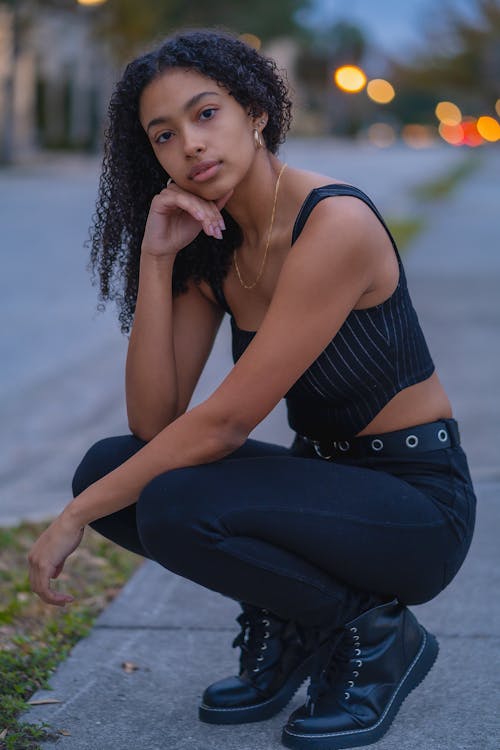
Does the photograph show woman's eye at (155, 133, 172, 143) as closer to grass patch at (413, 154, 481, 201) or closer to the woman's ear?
the woman's ear

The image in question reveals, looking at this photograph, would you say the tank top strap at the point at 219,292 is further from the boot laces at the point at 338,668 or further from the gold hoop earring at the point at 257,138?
the boot laces at the point at 338,668

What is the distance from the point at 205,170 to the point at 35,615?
1.51m

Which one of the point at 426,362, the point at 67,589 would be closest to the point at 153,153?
the point at 426,362

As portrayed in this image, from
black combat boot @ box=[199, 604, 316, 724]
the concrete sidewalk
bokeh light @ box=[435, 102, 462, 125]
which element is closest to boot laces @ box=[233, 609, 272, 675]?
black combat boot @ box=[199, 604, 316, 724]

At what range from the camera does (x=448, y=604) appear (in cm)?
346

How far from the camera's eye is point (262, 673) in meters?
2.71

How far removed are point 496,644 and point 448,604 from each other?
0.32m

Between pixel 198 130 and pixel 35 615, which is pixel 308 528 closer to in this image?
pixel 198 130

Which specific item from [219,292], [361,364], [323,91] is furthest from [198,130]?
[323,91]

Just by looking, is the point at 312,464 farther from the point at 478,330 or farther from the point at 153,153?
the point at 478,330

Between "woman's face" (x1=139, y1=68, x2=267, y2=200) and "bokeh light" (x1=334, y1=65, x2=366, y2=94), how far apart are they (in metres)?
2.80

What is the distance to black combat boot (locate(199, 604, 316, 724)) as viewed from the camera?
2.70 metres

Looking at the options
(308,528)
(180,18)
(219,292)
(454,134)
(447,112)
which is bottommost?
(308,528)

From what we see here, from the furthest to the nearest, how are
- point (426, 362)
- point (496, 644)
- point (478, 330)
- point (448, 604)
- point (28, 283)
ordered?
1. point (28, 283)
2. point (478, 330)
3. point (448, 604)
4. point (496, 644)
5. point (426, 362)
